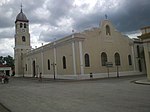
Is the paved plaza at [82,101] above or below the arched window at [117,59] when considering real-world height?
below

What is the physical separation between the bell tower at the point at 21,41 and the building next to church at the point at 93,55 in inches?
546

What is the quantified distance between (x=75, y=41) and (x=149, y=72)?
15183mm

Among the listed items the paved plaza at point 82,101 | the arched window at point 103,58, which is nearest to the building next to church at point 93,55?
the arched window at point 103,58

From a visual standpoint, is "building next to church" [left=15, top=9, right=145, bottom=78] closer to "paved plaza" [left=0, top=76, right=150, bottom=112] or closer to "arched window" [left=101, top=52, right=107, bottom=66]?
"arched window" [left=101, top=52, right=107, bottom=66]

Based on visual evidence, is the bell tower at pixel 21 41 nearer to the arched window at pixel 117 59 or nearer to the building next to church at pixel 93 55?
the building next to church at pixel 93 55

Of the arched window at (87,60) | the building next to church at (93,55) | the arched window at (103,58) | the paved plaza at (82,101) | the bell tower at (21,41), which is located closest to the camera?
the paved plaza at (82,101)

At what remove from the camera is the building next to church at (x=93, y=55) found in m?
33.2

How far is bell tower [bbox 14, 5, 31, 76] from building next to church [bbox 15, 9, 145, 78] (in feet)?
45.5

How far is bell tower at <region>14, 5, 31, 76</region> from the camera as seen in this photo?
59844 millimetres

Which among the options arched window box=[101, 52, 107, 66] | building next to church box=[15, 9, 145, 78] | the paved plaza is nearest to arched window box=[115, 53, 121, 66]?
building next to church box=[15, 9, 145, 78]

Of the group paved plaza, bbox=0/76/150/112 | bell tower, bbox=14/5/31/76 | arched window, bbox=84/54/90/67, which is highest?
bell tower, bbox=14/5/31/76

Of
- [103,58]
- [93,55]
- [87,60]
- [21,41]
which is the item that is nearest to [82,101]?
[87,60]

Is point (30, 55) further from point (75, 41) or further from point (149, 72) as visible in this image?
point (149, 72)

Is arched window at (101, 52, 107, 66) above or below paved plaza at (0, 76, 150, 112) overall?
above
